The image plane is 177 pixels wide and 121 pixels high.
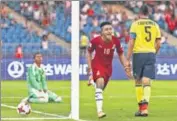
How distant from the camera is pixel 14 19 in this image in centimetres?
3353

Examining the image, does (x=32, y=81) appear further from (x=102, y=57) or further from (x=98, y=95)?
(x=98, y=95)

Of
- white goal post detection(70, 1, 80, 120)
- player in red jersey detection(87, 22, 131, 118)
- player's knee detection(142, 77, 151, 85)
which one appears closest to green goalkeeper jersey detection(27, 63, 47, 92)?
player in red jersey detection(87, 22, 131, 118)

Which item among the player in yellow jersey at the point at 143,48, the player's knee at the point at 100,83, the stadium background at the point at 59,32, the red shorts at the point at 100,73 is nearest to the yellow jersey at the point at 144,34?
the player in yellow jersey at the point at 143,48

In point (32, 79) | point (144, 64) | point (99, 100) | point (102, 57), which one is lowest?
point (99, 100)

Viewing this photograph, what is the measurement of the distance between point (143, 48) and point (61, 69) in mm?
15167

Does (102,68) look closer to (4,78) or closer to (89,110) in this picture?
(89,110)

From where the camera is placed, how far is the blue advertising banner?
2911 centimetres

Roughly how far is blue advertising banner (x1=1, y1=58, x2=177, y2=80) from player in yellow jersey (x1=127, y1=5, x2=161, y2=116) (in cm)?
1368

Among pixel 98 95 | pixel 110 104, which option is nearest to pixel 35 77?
pixel 110 104

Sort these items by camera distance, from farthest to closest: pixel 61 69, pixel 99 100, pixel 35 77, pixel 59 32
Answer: pixel 59 32
pixel 61 69
pixel 35 77
pixel 99 100

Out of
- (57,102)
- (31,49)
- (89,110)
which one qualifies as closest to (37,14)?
(31,49)

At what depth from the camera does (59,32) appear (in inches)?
1297

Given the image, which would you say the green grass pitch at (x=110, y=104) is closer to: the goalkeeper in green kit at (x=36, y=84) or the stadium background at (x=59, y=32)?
the goalkeeper in green kit at (x=36, y=84)

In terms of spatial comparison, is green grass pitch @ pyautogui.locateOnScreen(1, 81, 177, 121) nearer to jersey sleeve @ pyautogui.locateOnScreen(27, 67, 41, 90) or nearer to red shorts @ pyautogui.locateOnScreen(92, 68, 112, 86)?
jersey sleeve @ pyautogui.locateOnScreen(27, 67, 41, 90)
